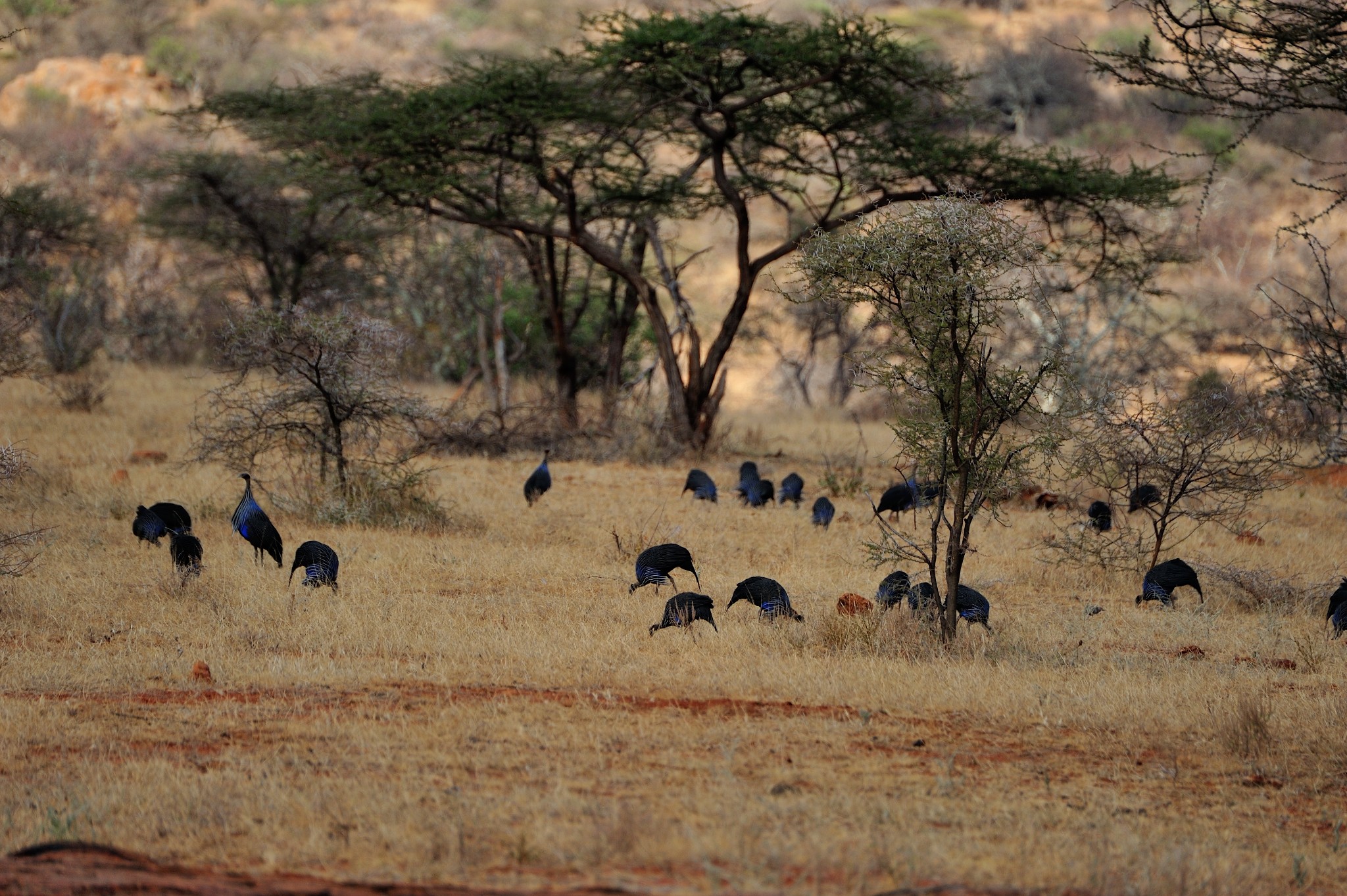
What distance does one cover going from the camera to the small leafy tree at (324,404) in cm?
1047

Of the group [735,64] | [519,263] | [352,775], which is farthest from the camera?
[519,263]

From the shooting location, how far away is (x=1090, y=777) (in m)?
5.08

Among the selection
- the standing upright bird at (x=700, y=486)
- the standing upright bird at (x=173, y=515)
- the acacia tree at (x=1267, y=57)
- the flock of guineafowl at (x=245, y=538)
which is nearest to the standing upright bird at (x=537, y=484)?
the standing upright bird at (x=700, y=486)

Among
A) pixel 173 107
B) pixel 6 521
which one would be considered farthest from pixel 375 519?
pixel 173 107

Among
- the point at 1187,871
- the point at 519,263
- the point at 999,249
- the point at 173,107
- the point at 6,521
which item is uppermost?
the point at 173,107

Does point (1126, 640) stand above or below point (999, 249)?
below

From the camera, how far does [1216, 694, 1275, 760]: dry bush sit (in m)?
5.46

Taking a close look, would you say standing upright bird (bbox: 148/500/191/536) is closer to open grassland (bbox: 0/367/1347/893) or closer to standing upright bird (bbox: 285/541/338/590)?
open grassland (bbox: 0/367/1347/893)

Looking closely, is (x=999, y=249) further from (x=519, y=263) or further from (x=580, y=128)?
(x=519, y=263)

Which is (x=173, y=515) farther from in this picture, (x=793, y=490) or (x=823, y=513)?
(x=793, y=490)

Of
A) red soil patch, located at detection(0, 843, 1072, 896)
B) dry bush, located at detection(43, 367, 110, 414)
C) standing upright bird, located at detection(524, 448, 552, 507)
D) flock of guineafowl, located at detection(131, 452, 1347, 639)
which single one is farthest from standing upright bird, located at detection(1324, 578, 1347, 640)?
dry bush, located at detection(43, 367, 110, 414)

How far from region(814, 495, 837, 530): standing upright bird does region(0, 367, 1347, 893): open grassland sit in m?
1.41

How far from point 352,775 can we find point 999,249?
3949 millimetres

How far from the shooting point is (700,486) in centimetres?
1243
